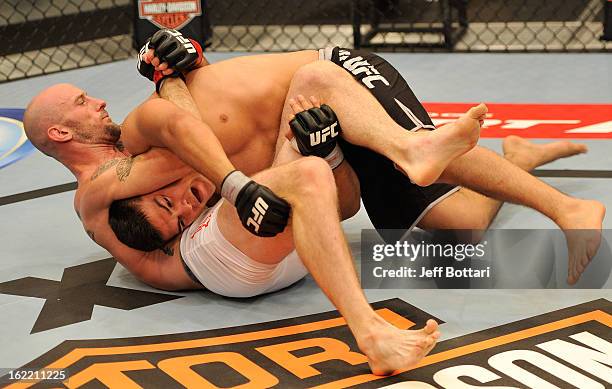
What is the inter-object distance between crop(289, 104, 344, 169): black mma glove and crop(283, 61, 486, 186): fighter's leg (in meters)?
0.05

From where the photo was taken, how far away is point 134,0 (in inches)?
182

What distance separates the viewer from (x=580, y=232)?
2.33 metres

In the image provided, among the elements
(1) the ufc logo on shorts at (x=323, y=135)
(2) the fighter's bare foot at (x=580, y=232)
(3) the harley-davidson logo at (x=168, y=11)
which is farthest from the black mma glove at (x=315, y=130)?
(3) the harley-davidson logo at (x=168, y=11)

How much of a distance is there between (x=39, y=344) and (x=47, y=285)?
364 millimetres

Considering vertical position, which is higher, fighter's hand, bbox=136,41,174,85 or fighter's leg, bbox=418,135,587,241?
fighter's hand, bbox=136,41,174,85

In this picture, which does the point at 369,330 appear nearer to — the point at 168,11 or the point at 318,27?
the point at 168,11

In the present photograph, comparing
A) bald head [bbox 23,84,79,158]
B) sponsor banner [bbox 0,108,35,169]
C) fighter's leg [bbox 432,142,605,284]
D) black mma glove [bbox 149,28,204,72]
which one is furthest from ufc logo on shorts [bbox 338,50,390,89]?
sponsor banner [bbox 0,108,35,169]

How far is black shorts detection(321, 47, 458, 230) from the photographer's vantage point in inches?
98.0

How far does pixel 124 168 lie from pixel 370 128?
2.04ft

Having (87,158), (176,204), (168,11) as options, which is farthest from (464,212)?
(168,11)

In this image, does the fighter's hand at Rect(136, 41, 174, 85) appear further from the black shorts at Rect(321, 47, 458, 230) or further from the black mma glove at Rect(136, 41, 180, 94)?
the black shorts at Rect(321, 47, 458, 230)

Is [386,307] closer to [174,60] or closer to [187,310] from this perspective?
[187,310]

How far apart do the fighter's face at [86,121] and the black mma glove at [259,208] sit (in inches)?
26.3

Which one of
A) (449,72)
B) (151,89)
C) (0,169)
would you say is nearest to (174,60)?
(0,169)
